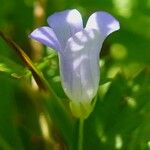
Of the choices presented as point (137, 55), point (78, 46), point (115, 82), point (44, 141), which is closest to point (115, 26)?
point (78, 46)

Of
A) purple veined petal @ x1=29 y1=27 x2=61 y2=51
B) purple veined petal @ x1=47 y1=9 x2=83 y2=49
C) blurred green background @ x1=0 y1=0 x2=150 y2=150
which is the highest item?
purple veined petal @ x1=29 y1=27 x2=61 y2=51

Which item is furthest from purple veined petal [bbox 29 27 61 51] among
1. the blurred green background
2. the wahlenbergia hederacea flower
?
the blurred green background

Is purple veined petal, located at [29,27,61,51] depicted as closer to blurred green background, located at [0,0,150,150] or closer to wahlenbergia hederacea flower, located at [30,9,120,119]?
wahlenbergia hederacea flower, located at [30,9,120,119]

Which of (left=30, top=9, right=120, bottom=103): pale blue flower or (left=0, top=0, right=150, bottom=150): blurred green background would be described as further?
(left=0, top=0, right=150, bottom=150): blurred green background

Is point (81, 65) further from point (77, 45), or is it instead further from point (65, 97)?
point (65, 97)

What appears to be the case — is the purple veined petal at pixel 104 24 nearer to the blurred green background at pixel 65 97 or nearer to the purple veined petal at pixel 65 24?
the purple veined petal at pixel 65 24

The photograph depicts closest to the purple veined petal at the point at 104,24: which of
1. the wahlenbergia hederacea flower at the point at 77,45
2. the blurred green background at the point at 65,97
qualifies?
the wahlenbergia hederacea flower at the point at 77,45

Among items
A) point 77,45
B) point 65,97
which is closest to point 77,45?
point 77,45
